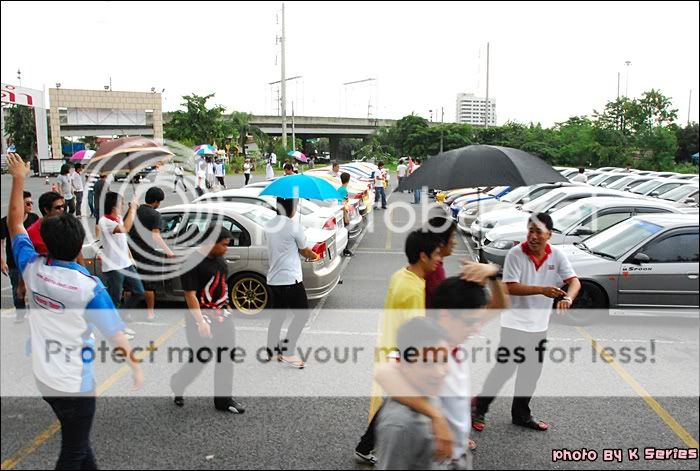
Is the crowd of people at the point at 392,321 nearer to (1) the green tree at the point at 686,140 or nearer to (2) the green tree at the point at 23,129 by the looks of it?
(1) the green tree at the point at 686,140

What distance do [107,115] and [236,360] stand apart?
5718cm

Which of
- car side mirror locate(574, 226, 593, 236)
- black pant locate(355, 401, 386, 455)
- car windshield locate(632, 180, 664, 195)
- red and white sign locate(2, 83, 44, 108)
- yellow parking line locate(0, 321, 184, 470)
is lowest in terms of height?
yellow parking line locate(0, 321, 184, 470)

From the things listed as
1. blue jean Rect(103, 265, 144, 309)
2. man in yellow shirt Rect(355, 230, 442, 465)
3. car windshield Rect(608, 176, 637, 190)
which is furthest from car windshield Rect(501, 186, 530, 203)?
man in yellow shirt Rect(355, 230, 442, 465)

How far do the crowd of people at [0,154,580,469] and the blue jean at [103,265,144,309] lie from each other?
2.96 ft

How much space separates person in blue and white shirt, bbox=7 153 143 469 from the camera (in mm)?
3020

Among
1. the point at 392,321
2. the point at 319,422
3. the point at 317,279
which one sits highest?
the point at 392,321

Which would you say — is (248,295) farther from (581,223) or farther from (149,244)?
(581,223)

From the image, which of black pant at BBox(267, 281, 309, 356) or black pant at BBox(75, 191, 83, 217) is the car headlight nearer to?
black pant at BBox(267, 281, 309, 356)

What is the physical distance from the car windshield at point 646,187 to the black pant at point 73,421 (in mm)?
17139

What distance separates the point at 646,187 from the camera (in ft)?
58.0

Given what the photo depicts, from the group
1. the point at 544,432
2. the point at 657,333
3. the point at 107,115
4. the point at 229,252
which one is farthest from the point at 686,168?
the point at 107,115

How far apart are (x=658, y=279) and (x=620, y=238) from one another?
2.37 feet

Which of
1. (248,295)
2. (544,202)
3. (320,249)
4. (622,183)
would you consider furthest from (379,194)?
(248,295)

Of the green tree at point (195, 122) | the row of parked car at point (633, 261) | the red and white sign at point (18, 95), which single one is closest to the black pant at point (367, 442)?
the row of parked car at point (633, 261)
